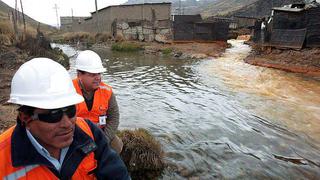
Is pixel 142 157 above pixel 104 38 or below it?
below

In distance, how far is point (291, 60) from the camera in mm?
14555

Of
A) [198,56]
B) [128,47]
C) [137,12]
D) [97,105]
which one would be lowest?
[198,56]

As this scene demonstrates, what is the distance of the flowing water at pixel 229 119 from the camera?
5586 millimetres

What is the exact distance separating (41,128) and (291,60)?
14562mm

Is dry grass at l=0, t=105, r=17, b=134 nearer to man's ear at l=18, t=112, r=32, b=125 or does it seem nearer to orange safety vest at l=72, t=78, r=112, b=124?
orange safety vest at l=72, t=78, r=112, b=124

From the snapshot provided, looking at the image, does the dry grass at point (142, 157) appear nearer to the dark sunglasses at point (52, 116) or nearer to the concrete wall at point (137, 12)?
the dark sunglasses at point (52, 116)

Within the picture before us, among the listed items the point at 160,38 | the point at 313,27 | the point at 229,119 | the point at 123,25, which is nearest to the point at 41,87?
the point at 229,119

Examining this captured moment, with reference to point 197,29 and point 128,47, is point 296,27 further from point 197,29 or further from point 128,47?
point 128,47

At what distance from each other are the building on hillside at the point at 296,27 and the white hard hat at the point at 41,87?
14006 mm

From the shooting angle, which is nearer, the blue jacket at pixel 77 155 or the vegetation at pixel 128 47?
the blue jacket at pixel 77 155

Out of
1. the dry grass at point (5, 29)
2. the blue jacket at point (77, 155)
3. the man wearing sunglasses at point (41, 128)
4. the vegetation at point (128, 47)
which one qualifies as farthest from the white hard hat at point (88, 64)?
the vegetation at point (128, 47)

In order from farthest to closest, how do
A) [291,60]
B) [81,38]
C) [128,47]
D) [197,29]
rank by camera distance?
[81,38] < [128,47] < [197,29] < [291,60]

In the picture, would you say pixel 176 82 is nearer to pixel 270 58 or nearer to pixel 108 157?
pixel 270 58

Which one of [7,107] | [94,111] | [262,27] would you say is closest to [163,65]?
[262,27]
